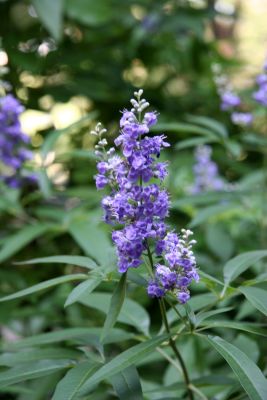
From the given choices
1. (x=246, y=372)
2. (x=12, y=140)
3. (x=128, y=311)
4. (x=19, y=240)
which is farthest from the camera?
(x=12, y=140)

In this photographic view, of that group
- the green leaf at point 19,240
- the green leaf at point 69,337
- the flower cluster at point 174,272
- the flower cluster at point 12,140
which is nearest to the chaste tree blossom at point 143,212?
the flower cluster at point 174,272

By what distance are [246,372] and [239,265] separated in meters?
0.47

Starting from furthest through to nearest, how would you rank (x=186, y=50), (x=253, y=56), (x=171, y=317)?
(x=253, y=56) → (x=186, y=50) → (x=171, y=317)

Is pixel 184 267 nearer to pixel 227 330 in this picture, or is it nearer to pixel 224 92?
pixel 227 330

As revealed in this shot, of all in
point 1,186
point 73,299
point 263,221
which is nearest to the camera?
point 73,299

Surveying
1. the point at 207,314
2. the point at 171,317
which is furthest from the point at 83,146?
the point at 207,314

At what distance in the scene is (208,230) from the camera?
361cm

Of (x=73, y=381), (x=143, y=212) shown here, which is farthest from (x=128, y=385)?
(x=143, y=212)

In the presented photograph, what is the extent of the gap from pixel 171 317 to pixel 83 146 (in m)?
3.14

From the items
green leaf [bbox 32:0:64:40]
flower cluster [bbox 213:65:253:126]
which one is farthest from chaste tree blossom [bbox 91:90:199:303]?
green leaf [bbox 32:0:64:40]

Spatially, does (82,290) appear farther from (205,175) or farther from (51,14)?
(205,175)

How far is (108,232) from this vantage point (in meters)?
2.52

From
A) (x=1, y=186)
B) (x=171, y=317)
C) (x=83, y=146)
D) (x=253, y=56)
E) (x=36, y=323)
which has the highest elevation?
(x=253, y=56)

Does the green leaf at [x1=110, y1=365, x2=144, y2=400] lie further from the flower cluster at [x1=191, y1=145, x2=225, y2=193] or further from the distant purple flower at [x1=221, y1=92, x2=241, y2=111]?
the flower cluster at [x1=191, y1=145, x2=225, y2=193]
